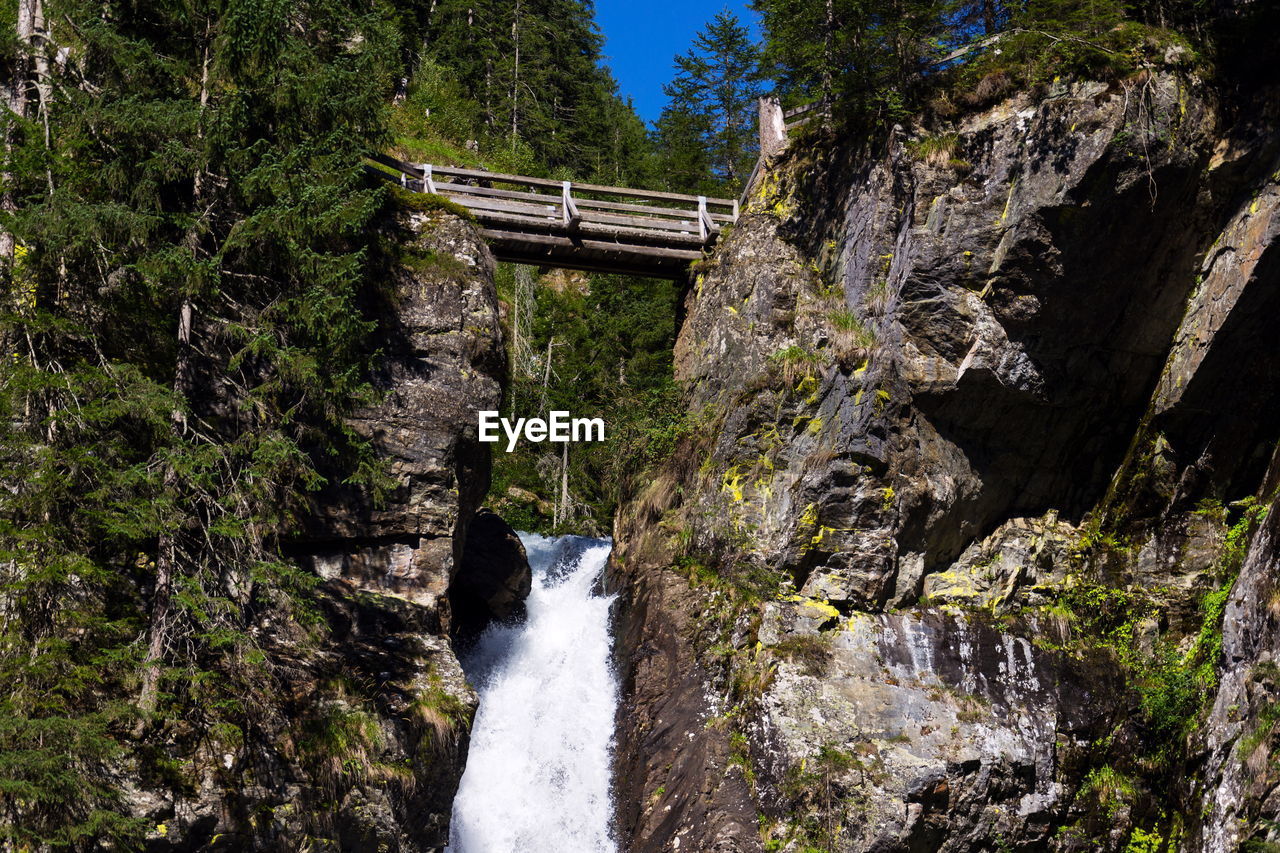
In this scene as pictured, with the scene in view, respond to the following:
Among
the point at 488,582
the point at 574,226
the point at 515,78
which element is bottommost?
the point at 488,582

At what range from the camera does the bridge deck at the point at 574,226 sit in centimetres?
1845

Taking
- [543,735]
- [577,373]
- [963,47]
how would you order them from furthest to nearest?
[577,373] < [543,735] < [963,47]

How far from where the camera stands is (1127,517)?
1462cm

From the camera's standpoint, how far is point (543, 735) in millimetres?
15938

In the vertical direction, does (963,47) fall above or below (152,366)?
above

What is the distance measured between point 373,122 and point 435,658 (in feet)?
26.4

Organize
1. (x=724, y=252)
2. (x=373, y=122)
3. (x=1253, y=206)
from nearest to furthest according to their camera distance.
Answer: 1. (x=1253, y=206)
2. (x=373, y=122)
3. (x=724, y=252)

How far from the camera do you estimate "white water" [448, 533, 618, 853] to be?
1451 cm

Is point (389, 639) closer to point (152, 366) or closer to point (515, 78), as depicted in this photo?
point (152, 366)

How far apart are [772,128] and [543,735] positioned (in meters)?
12.3

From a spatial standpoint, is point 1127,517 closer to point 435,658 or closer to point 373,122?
point 435,658

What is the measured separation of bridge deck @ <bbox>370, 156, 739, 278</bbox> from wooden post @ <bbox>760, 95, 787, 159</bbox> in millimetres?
1294

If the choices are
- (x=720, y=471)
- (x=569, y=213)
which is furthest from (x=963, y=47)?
(x=720, y=471)

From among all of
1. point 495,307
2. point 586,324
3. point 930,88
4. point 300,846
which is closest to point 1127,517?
point 930,88
